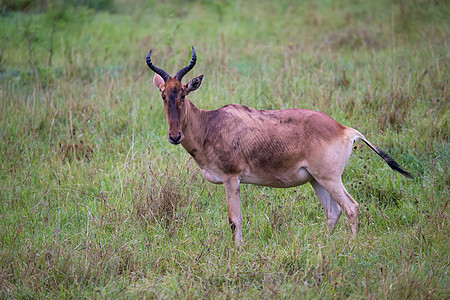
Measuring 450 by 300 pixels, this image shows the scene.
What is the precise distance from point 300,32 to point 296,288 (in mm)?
10105

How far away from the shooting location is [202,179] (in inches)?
269

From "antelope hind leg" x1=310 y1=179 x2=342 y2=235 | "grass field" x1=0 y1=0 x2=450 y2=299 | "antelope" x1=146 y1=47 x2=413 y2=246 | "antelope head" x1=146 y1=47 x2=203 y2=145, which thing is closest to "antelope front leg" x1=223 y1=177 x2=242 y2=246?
"antelope" x1=146 y1=47 x2=413 y2=246

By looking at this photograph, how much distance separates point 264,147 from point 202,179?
1587 mm

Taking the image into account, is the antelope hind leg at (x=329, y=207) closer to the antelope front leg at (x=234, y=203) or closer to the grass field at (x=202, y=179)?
Result: the grass field at (x=202, y=179)

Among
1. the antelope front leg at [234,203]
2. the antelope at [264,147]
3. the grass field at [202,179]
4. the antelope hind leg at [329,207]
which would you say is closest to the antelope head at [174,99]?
the antelope at [264,147]

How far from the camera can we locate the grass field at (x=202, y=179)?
474 centimetres

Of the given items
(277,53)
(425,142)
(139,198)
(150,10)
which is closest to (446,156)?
(425,142)

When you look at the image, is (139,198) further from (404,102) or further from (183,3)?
(183,3)

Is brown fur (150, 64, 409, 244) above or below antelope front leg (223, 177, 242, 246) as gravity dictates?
above

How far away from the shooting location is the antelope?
5.41 m

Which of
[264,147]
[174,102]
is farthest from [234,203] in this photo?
[174,102]

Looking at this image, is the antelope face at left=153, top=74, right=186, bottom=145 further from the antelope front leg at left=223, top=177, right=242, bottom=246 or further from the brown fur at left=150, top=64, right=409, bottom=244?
the antelope front leg at left=223, top=177, right=242, bottom=246

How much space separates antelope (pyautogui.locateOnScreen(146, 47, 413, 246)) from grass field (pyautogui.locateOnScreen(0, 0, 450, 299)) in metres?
0.51

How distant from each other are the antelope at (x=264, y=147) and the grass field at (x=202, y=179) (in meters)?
0.51
